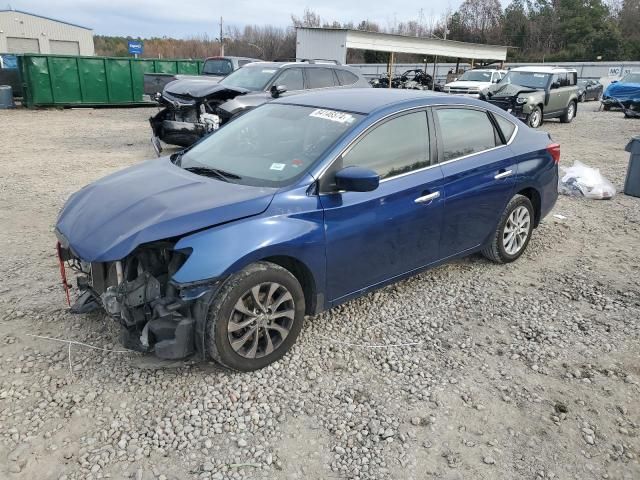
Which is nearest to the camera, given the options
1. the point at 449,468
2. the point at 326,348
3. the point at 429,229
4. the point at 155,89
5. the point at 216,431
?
the point at 449,468

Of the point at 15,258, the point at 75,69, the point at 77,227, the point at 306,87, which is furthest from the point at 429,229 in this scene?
the point at 75,69

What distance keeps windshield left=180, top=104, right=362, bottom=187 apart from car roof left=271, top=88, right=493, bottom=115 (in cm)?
10

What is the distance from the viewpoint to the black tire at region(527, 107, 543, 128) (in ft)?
50.1

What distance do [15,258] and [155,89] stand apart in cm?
1497

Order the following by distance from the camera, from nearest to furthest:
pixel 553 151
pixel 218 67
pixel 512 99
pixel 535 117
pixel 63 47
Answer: pixel 553 151 < pixel 512 99 < pixel 535 117 < pixel 218 67 < pixel 63 47

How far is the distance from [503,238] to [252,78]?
713 centimetres

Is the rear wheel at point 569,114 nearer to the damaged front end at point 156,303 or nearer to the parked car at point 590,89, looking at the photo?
the parked car at point 590,89

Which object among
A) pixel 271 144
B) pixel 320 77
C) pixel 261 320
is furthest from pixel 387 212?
pixel 320 77

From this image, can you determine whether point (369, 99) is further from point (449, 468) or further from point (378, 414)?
point (449, 468)

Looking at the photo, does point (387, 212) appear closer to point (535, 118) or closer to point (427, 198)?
point (427, 198)

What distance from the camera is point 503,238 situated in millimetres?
4934

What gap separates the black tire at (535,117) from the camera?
602 inches

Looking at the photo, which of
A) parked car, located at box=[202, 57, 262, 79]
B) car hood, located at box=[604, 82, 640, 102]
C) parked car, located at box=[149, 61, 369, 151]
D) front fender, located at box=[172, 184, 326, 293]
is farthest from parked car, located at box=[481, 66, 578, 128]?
front fender, located at box=[172, 184, 326, 293]

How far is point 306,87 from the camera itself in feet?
33.9
